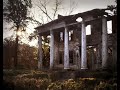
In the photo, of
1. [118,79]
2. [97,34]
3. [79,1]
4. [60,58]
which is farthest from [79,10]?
[118,79]

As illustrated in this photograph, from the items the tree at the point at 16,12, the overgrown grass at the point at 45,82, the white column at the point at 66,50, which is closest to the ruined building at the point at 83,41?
the white column at the point at 66,50

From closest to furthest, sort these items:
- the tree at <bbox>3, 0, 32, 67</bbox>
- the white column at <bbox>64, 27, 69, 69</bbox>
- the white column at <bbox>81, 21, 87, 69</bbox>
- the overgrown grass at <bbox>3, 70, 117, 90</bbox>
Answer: the overgrown grass at <bbox>3, 70, 117, 90</bbox> < the white column at <bbox>81, 21, 87, 69</bbox> < the white column at <bbox>64, 27, 69, 69</bbox> < the tree at <bbox>3, 0, 32, 67</bbox>

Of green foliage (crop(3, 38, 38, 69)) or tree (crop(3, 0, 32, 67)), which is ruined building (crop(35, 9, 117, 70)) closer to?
green foliage (crop(3, 38, 38, 69))

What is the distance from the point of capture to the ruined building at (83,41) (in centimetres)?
317

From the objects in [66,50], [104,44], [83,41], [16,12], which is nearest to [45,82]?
[66,50]

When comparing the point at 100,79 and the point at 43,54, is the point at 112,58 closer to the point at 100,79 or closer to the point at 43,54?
the point at 100,79

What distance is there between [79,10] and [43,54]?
2.59ft

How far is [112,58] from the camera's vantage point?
10.2 feet

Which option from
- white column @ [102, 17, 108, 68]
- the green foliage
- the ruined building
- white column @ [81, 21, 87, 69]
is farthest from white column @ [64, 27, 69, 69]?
white column @ [102, 17, 108, 68]

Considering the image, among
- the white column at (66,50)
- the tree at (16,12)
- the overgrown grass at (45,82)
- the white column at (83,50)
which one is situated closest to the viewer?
the overgrown grass at (45,82)

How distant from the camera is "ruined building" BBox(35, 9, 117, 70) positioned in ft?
10.4

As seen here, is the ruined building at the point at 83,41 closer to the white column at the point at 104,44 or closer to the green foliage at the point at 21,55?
the white column at the point at 104,44

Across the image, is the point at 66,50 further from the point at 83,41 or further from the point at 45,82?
the point at 45,82

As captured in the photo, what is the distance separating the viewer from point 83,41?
364 cm
